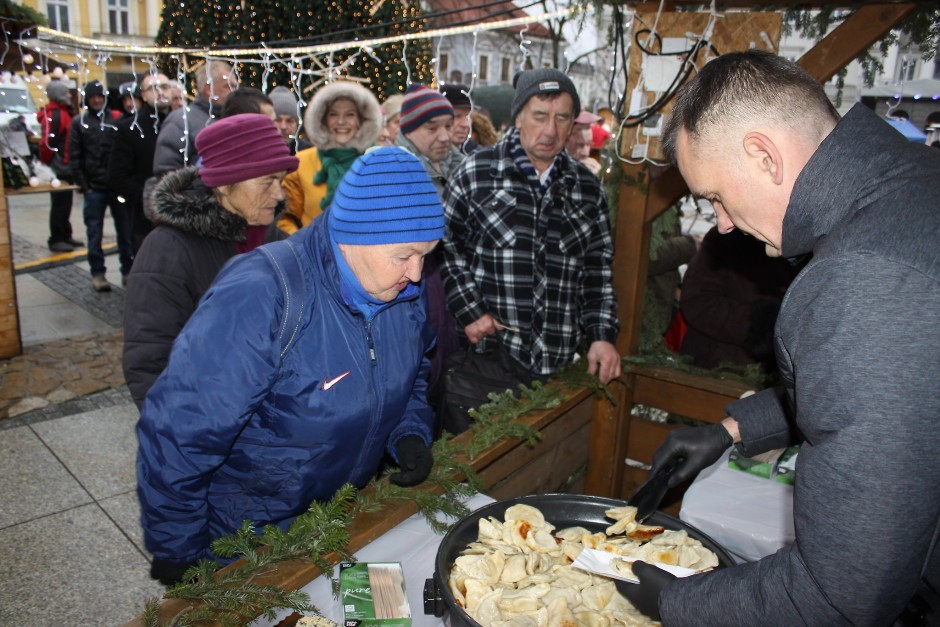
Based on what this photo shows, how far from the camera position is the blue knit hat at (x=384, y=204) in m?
1.83

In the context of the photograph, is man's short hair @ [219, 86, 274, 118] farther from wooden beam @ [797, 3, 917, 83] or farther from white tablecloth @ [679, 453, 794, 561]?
white tablecloth @ [679, 453, 794, 561]

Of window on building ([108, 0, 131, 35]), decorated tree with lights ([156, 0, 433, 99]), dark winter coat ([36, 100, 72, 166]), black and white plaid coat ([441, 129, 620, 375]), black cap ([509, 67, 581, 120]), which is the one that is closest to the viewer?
black and white plaid coat ([441, 129, 620, 375])

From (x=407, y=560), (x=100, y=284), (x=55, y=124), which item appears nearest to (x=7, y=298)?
(x=100, y=284)

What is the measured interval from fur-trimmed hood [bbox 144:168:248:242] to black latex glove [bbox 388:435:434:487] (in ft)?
3.69

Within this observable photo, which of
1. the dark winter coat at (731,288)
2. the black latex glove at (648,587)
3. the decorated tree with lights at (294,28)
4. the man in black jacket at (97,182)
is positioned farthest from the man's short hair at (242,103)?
the decorated tree with lights at (294,28)

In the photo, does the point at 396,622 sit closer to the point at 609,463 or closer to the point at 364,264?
the point at 364,264

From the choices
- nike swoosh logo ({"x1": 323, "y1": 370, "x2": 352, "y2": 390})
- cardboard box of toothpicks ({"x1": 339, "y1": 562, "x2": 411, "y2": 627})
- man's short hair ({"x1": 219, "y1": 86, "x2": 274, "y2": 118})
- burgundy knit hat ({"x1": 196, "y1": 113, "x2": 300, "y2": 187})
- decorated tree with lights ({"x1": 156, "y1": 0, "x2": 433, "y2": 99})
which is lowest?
cardboard box of toothpicks ({"x1": 339, "y1": 562, "x2": 411, "y2": 627})

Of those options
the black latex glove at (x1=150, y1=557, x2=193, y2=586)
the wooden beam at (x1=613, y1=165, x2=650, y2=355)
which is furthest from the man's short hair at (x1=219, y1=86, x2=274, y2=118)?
the black latex glove at (x1=150, y1=557, x2=193, y2=586)

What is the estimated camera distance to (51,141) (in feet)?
37.1

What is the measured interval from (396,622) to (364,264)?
0.88 meters

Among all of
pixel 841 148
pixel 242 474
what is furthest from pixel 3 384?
pixel 841 148

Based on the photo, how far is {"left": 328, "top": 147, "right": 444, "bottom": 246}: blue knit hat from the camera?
1.83 m

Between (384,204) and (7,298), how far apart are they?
494 centimetres

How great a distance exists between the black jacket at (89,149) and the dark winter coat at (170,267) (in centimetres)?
574
